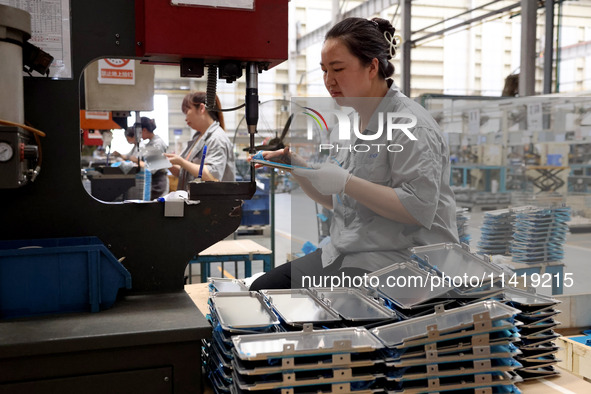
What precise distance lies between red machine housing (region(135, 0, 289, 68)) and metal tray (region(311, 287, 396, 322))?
1.96ft

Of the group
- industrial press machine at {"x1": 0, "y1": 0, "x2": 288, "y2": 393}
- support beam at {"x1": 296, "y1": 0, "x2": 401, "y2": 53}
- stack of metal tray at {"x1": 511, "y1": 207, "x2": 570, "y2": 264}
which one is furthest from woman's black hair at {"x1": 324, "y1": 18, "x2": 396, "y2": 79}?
support beam at {"x1": 296, "y1": 0, "x2": 401, "y2": 53}

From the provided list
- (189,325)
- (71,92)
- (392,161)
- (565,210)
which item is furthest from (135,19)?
(565,210)

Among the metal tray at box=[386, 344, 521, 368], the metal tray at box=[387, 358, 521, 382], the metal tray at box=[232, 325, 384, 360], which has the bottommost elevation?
the metal tray at box=[387, 358, 521, 382]

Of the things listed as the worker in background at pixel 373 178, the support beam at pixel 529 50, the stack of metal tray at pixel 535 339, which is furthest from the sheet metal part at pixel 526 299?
the support beam at pixel 529 50

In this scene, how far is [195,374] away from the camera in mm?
1036

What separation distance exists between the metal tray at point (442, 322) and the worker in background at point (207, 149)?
1983 millimetres

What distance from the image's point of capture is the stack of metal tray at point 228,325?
1024mm

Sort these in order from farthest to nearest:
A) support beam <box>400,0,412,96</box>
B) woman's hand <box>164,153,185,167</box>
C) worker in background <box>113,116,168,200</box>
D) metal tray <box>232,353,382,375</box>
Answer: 1. support beam <box>400,0,412,96</box>
2. worker in background <box>113,116,168,200</box>
3. woman's hand <box>164,153,185,167</box>
4. metal tray <box>232,353,382,375</box>

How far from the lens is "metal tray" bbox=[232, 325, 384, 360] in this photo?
0.90 m

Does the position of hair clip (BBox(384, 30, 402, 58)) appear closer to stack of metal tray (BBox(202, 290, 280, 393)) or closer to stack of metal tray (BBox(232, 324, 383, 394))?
stack of metal tray (BBox(202, 290, 280, 393))

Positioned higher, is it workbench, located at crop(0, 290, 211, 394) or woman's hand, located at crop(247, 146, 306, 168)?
woman's hand, located at crop(247, 146, 306, 168)

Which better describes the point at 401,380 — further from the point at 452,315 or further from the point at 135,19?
the point at 135,19

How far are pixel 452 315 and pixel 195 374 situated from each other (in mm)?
524

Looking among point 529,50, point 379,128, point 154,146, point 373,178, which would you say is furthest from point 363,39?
point 529,50
